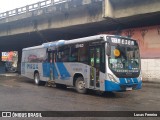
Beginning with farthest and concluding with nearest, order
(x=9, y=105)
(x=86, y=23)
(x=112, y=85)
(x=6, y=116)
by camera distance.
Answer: (x=86, y=23), (x=112, y=85), (x=9, y=105), (x=6, y=116)

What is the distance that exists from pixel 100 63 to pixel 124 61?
1.20 meters

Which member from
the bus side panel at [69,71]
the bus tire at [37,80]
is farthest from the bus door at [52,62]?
the bus tire at [37,80]

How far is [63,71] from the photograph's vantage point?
54.1ft

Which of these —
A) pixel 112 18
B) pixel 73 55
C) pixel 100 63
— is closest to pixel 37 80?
pixel 73 55

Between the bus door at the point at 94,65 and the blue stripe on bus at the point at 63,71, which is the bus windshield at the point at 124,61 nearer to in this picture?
the bus door at the point at 94,65

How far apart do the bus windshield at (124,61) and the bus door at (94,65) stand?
0.78 m

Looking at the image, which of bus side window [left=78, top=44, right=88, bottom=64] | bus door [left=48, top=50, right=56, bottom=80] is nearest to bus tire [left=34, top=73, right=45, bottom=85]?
bus door [left=48, top=50, right=56, bottom=80]

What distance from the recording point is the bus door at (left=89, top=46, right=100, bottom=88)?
1341 centimetres

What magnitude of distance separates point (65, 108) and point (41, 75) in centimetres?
999

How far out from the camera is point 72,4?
79.6 feet

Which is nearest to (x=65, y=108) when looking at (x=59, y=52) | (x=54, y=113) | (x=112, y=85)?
(x=54, y=113)

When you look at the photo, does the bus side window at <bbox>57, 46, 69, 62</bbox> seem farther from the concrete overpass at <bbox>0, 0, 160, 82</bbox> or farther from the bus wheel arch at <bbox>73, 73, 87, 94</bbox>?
the concrete overpass at <bbox>0, 0, 160, 82</bbox>

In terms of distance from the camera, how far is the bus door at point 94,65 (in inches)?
528

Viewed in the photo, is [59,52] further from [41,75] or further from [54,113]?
[54,113]
